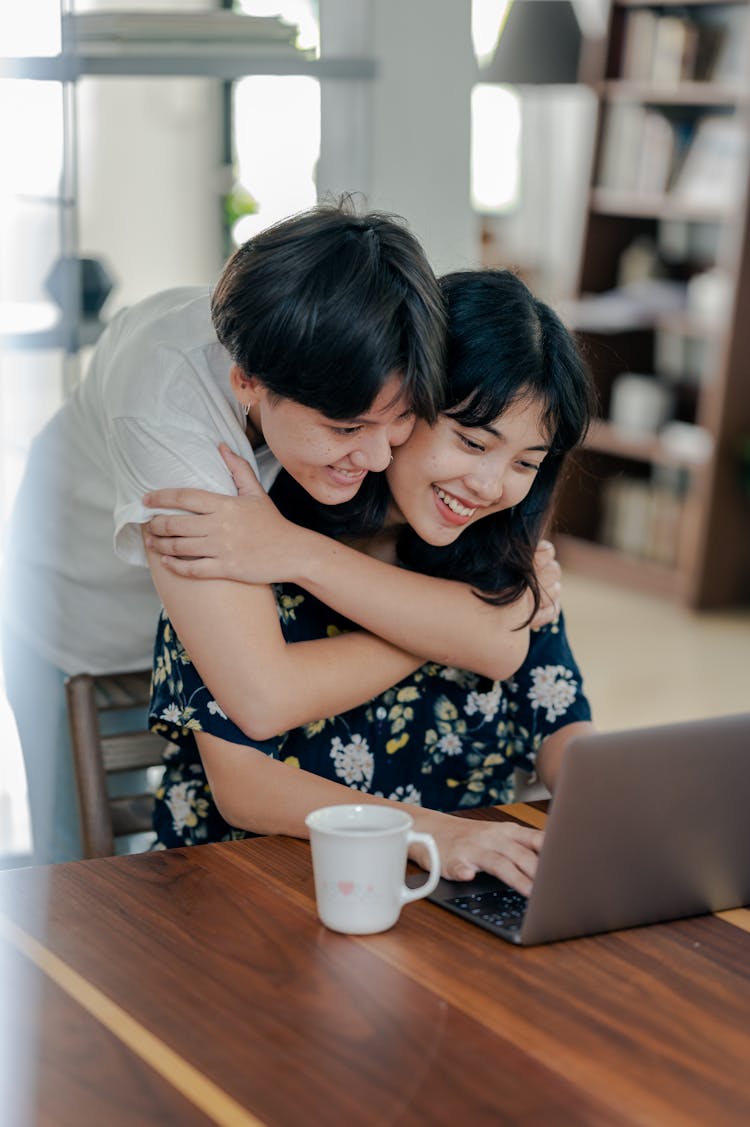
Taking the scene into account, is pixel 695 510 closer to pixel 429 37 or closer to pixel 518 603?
pixel 429 37

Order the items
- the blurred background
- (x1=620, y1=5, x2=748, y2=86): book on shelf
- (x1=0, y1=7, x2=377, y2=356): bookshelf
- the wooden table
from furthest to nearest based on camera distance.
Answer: (x1=620, y1=5, x2=748, y2=86): book on shelf < the blurred background < (x1=0, y1=7, x2=377, y2=356): bookshelf < the wooden table

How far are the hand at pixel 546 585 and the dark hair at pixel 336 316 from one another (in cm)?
30

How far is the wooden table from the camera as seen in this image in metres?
0.91

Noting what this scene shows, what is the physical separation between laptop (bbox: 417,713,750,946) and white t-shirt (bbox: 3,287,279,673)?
505 mm

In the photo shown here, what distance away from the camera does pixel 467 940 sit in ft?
3.74

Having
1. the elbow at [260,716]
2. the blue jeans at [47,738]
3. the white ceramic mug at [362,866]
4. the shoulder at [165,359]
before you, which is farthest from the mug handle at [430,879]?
the blue jeans at [47,738]

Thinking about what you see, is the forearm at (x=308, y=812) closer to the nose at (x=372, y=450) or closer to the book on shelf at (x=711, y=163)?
the nose at (x=372, y=450)

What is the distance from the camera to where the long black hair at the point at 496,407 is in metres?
1.42

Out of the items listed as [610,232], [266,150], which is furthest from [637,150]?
[266,150]

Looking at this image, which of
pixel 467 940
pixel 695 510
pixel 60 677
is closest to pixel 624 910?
pixel 467 940

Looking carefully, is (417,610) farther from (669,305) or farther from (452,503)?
(669,305)

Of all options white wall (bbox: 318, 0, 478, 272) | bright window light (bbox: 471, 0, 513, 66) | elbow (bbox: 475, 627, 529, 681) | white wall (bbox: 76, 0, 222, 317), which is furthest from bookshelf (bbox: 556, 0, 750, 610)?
elbow (bbox: 475, 627, 529, 681)

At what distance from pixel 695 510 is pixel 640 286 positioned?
0.86 metres

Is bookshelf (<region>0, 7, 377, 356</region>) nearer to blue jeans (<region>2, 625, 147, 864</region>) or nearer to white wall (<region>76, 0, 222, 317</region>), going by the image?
blue jeans (<region>2, 625, 147, 864</region>)
